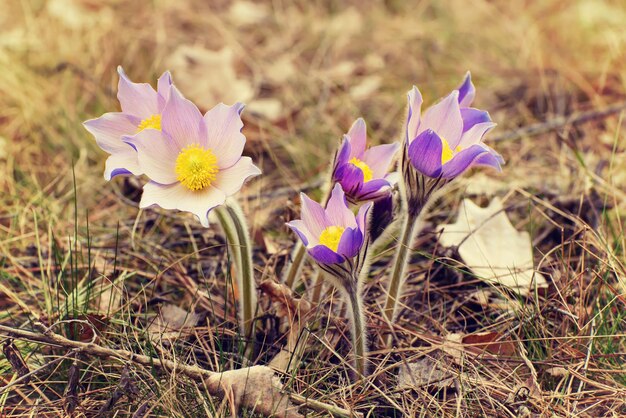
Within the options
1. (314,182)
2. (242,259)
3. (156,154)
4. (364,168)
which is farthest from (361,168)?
(314,182)

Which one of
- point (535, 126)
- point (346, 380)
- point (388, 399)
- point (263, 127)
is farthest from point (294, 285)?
point (535, 126)

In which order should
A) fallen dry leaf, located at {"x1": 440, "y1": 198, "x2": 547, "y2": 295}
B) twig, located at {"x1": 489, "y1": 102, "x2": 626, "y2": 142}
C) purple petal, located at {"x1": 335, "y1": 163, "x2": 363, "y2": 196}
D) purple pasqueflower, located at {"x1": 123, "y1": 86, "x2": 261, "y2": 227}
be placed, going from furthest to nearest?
twig, located at {"x1": 489, "y1": 102, "x2": 626, "y2": 142} < fallen dry leaf, located at {"x1": 440, "y1": 198, "x2": 547, "y2": 295} < purple petal, located at {"x1": 335, "y1": 163, "x2": 363, "y2": 196} < purple pasqueflower, located at {"x1": 123, "y1": 86, "x2": 261, "y2": 227}

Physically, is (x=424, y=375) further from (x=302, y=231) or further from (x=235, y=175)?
(x=235, y=175)

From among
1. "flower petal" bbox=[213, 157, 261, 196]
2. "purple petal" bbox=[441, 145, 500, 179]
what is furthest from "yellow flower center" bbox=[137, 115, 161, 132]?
"purple petal" bbox=[441, 145, 500, 179]

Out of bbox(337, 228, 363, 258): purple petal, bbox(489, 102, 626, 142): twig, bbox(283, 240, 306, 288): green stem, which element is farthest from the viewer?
bbox(489, 102, 626, 142): twig

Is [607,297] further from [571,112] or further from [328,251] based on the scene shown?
[571,112]

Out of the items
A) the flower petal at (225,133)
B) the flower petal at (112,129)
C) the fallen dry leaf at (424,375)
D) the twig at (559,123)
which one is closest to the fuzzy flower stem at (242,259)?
the flower petal at (225,133)

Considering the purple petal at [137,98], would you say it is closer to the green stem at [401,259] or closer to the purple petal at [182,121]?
the purple petal at [182,121]

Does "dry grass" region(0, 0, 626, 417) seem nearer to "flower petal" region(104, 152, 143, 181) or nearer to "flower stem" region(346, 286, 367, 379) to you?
"flower stem" region(346, 286, 367, 379)
